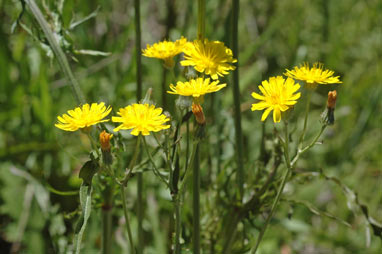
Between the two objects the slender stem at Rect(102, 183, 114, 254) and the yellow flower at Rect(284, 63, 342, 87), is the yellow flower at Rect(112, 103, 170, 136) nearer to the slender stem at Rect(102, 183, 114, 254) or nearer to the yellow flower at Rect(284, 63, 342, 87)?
the yellow flower at Rect(284, 63, 342, 87)

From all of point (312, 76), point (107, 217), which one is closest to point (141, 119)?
point (312, 76)

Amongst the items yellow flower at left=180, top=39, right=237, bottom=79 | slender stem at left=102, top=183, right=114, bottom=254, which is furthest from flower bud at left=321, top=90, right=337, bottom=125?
slender stem at left=102, top=183, right=114, bottom=254

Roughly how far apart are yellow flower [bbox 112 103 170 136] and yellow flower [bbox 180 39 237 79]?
11 cm

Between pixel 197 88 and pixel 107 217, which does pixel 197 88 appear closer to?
pixel 197 88

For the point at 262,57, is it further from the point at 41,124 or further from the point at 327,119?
the point at 327,119

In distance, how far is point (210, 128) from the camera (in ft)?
5.09

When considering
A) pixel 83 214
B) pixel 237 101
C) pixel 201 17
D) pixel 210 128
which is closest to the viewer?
pixel 83 214

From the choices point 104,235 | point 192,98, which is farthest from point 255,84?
point 192,98

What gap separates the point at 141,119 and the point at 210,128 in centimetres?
88

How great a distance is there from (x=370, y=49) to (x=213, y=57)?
5.89 ft

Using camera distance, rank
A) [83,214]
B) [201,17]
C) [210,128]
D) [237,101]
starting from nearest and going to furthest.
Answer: [83,214], [201,17], [237,101], [210,128]

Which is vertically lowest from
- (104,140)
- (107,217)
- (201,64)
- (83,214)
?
(107,217)

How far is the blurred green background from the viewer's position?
1495 mm

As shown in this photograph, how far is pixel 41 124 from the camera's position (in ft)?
5.54
